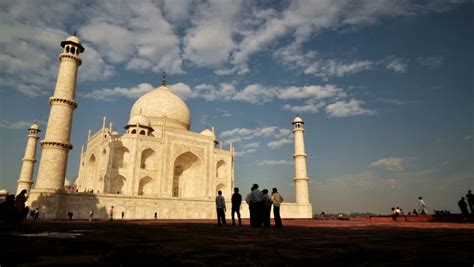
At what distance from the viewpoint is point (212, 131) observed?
113 feet

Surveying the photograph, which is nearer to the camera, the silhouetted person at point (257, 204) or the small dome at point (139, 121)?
the silhouetted person at point (257, 204)

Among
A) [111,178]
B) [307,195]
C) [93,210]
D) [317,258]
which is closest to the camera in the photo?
[317,258]

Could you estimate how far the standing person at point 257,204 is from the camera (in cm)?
847

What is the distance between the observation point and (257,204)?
858cm

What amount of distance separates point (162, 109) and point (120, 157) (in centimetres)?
775

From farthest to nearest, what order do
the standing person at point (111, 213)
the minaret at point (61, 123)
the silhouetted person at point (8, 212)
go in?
the standing person at point (111, 213), the minaret at point (61, 123), the silhouetted person at point (8, 212)

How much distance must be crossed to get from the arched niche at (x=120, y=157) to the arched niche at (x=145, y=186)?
77.2 inches

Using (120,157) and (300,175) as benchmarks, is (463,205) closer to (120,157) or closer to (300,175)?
(300,175)

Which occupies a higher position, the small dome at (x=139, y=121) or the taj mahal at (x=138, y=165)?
the small dome at (x=139, y=121)

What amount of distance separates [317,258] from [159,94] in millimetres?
32022

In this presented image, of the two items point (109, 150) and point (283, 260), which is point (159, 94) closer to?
point (109, 150)

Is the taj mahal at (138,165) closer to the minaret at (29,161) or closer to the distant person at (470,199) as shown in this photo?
the minaret at (29,161)

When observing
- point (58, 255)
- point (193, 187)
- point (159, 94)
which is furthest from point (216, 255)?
point (159, 94)

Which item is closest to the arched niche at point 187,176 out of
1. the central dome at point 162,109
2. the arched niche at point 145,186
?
the arched niche at point 145,186
